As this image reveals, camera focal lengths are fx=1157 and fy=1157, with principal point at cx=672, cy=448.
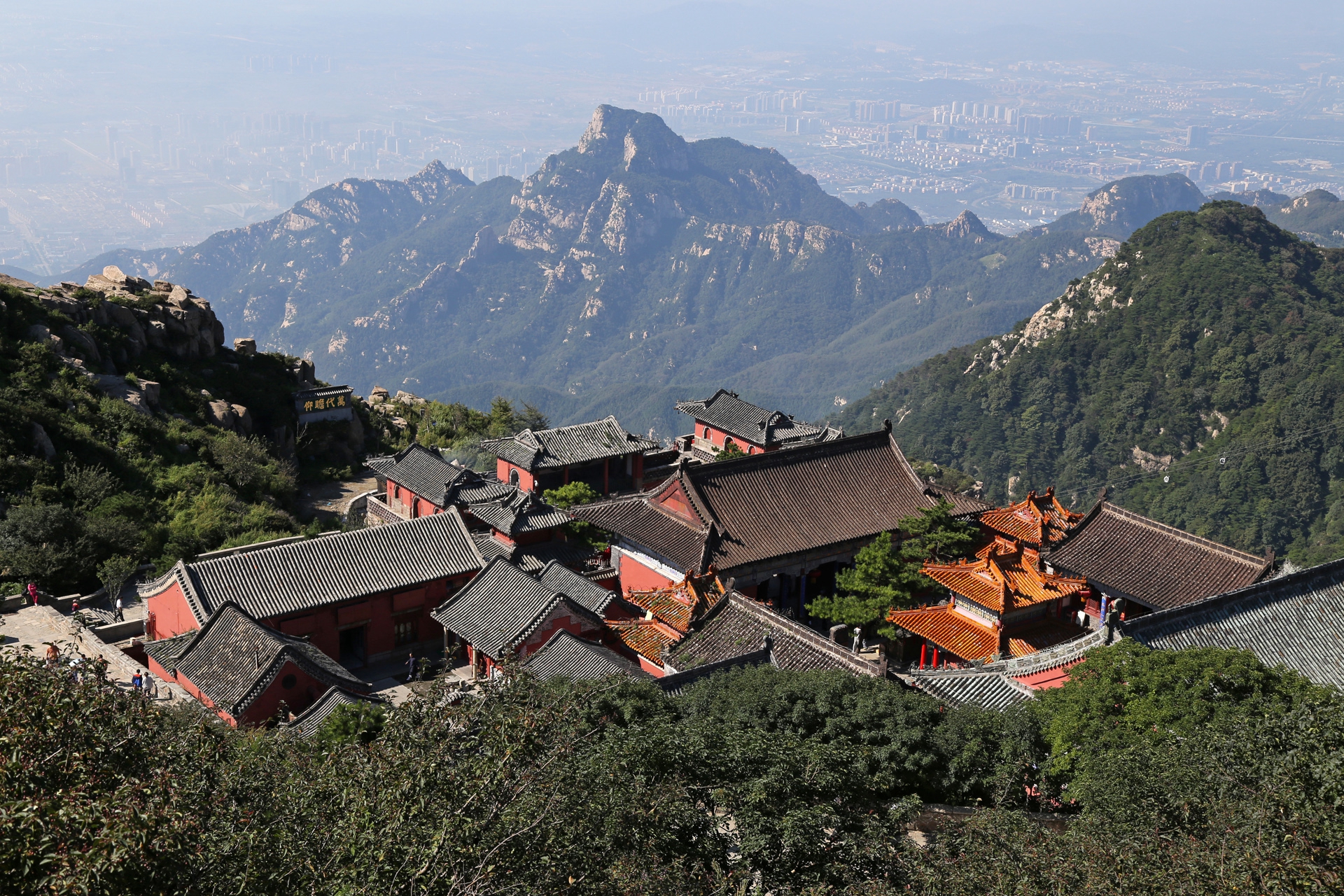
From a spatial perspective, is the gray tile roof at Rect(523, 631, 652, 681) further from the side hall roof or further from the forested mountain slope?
the forested mountain slope

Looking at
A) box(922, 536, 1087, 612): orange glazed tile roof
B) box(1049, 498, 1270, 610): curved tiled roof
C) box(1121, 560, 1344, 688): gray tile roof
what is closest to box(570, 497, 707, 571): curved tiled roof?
box(922, 536, 1087, 612): orange glazed tile roof

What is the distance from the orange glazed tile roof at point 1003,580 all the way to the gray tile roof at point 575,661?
9126mm

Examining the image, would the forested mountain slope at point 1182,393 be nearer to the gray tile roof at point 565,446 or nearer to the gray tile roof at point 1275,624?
the gray tile roof at point 565,446

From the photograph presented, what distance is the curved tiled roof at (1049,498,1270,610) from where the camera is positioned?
31.0 m

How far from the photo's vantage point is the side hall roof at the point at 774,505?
34844mm

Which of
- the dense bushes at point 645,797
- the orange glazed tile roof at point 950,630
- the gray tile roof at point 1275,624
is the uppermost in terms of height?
the dense bushes at point 645,797

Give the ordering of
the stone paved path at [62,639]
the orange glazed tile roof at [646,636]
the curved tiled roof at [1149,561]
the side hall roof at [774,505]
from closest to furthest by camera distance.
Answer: the stone paved path at [62,639] < the orange glazed tile roof at [646,636] < the curved tiled roof at [1149,561] < the side hall roof at [774,505]

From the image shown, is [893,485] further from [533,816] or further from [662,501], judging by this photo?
[533,816]

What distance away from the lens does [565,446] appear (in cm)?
4694

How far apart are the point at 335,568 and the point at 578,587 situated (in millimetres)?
6948

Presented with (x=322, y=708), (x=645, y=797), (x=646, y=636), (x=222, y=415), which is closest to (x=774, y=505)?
(x=646, y=636)

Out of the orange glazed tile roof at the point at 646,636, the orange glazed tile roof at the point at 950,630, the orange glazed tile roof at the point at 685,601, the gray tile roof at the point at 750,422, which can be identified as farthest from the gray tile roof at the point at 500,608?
the gray tile roof at the point at 750,422

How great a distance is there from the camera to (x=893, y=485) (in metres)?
→ 38.7

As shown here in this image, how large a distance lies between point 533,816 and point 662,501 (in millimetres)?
23980
